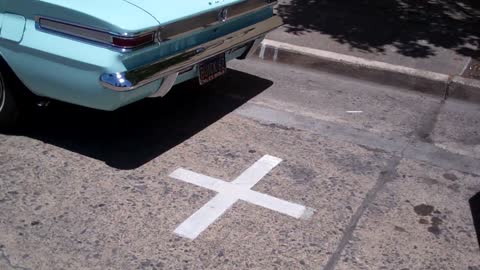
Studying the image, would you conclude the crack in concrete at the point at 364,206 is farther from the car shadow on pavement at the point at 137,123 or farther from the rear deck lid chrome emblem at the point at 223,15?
the rear deck lid chrome emblem at the point at 223,15

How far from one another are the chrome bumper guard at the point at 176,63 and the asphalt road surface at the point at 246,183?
67 cm

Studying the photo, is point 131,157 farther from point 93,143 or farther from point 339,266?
point 339,266

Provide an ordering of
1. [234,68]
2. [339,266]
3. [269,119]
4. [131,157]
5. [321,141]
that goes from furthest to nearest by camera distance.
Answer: [234,68]
[269,119]
[321,141]
[131,157]
[339,266]

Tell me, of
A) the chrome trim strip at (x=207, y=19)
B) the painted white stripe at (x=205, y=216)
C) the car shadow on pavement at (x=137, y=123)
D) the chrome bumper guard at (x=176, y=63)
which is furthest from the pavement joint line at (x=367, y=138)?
the painted white stripe at (x=205, y=216)

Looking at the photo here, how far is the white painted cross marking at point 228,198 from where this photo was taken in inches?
158

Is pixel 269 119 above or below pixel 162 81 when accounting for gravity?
below

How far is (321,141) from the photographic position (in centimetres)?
523

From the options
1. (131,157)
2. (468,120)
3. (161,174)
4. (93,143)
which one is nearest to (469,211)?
(468,120)

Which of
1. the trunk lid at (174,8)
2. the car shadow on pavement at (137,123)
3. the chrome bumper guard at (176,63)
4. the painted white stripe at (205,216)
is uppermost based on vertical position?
the trunk lid at (174,8)

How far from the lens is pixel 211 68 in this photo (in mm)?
4973

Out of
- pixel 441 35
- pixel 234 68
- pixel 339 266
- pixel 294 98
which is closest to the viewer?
pixel 339 266

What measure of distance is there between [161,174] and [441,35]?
447 centimetres

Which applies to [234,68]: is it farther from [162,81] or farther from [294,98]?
[162,81]

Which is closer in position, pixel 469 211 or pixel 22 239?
pixel 22 239
